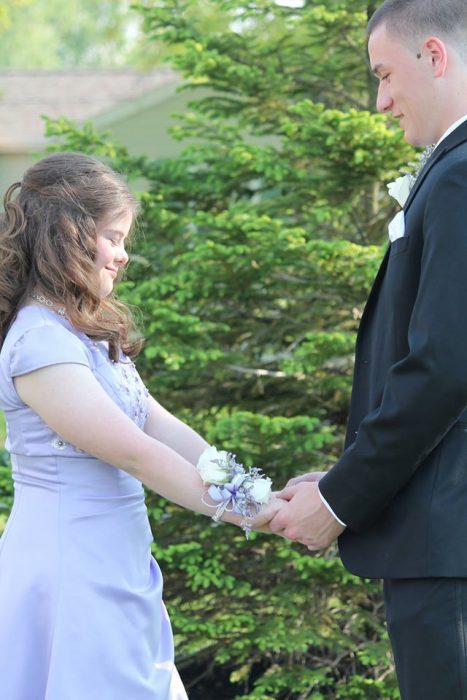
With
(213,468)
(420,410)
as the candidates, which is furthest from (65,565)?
(420,410)

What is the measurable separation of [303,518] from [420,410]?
0.55 metres

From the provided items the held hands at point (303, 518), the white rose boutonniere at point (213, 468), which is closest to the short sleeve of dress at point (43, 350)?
the white rose boutonniere at point (213, 468)

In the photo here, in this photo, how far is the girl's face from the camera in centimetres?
288

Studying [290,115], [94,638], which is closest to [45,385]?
[94,638]

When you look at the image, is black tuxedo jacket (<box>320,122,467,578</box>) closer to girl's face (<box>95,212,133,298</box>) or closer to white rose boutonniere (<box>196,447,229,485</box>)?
white rose boutonniere (<box>196,447,229,485</box>)

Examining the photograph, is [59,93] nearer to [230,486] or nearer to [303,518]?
[230,486]

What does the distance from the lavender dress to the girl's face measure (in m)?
0.19

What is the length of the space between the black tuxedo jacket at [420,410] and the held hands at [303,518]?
73 mm

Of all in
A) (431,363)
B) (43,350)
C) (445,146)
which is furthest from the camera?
(43,350)

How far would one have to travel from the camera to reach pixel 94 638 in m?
2.75

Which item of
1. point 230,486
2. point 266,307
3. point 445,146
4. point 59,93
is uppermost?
point 445,146

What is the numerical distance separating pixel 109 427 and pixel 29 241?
59 cm

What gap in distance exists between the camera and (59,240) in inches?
111

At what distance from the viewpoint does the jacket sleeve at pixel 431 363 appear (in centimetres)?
233
